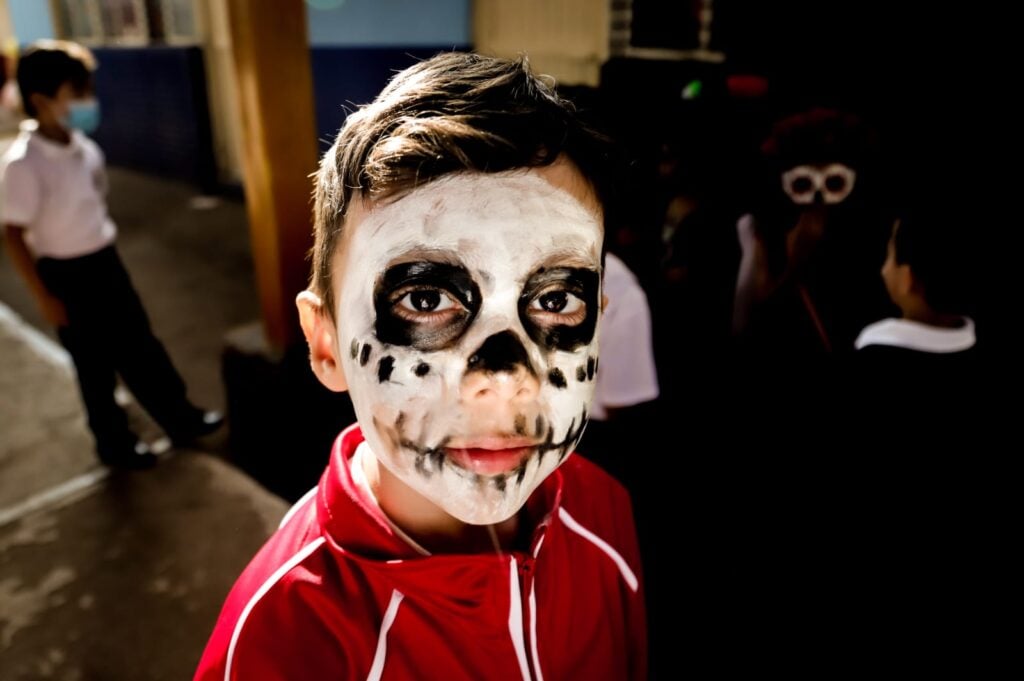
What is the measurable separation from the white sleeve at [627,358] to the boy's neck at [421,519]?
1250 millimetres

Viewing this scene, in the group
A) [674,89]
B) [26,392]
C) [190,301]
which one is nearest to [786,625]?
[674,89]

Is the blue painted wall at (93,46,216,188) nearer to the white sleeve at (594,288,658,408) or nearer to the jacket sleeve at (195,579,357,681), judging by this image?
the white sleeve at (594,288,658,408)

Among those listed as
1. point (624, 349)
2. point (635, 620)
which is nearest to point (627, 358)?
point (624, 349)

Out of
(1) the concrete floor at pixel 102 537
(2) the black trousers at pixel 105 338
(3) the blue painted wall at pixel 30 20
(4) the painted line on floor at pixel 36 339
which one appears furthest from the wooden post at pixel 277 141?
(3) the blue painted wall at pixel 30 20

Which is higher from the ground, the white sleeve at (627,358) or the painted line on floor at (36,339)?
the white sleeve at (627,358)

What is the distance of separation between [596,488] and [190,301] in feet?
16.8

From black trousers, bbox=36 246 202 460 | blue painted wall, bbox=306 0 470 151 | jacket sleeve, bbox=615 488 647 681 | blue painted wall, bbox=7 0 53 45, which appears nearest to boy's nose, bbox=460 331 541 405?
jacket sleeve, bbox=615 488 647 681

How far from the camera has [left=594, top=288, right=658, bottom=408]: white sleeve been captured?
2258mm

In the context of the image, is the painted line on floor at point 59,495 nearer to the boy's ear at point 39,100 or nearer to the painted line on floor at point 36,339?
the painted line on floor at point 36,339

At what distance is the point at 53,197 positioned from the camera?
2.80 meters

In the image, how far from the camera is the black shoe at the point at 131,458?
2.94 meters

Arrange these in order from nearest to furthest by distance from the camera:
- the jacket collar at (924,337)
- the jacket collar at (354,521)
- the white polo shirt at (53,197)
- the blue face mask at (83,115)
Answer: the jacket collar at (354,521)
the jacket collar at (924,337)
the white polo shirt at (53,197)
the blue face mask at (83,115)

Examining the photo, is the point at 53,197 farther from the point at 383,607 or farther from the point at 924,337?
the point at 924,337

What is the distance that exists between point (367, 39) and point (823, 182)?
4269 mm
